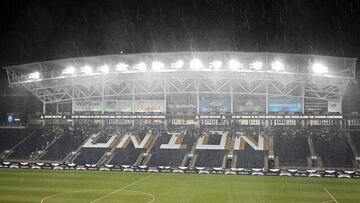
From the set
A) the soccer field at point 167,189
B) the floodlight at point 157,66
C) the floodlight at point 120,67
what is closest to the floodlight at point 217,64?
the floodlight at point 157,66

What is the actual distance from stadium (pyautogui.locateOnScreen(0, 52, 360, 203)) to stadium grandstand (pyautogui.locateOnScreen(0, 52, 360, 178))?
0.15 m

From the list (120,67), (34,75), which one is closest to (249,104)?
(120,67)

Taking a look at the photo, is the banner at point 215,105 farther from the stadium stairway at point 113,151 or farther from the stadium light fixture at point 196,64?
the stadium stairway at point 113,151

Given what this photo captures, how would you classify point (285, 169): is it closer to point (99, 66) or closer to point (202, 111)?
point (202, 111)

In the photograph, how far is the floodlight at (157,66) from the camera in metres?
55.2

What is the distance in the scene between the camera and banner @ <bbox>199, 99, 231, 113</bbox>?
6281cm

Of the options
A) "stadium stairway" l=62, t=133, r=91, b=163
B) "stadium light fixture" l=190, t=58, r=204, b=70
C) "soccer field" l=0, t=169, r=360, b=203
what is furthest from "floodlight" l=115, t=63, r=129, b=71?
"soccer field" l=0, t=169, r=360, b=203

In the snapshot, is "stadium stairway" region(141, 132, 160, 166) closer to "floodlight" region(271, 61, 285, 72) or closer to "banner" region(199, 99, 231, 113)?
"banner" region(199, 99, 231, 113)

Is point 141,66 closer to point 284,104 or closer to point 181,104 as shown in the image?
point 181,104

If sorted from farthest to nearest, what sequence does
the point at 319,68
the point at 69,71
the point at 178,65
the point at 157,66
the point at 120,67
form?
the point at 69,71 < the point at 120,67 < the point at 157,66 < the point at 178,65 < the point at 319,68

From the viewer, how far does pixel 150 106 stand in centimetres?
6525

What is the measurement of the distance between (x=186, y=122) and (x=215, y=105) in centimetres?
535

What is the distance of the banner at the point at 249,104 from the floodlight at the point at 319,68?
1138cm

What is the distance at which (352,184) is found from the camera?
131ft
